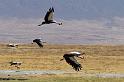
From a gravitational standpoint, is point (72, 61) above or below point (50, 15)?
below

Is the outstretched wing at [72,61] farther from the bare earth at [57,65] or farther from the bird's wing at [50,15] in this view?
the bare earth at [57,65]

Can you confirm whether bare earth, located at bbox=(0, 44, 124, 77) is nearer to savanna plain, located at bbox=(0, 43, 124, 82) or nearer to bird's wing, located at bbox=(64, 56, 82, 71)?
savanna plain, located at bbox=(0, 43, 124, 82)

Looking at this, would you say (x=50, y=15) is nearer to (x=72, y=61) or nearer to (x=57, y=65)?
(x=72, y=61)

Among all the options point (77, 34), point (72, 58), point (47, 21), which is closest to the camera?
point (72, 58)

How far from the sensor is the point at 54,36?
175375 mm

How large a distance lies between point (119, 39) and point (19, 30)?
143 feet

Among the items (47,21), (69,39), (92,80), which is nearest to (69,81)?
(92,80)

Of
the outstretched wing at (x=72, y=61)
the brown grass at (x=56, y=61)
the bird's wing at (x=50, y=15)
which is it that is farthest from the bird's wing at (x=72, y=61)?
the brown grass at (x=56, y=61)

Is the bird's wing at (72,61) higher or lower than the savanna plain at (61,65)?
higher

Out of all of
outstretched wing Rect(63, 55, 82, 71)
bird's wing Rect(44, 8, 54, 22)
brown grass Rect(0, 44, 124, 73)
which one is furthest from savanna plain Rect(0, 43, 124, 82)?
outstretched wing Rect(63, 55, 82, 71)

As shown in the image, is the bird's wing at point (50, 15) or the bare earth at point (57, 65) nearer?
the bird's wing at point (50, 15)

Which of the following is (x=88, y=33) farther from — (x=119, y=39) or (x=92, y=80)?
(x=92, y=80)

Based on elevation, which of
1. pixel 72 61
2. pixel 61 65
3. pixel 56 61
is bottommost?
pixel 61 65

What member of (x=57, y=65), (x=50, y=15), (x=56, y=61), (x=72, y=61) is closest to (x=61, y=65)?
(x=57, y=65)
